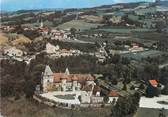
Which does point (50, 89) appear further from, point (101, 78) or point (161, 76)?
point (161, 76)

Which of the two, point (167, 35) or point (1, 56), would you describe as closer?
point (1, 56)

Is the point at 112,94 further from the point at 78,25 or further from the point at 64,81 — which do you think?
the point at 78,25

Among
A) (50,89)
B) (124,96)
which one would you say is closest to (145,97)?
(124,96)

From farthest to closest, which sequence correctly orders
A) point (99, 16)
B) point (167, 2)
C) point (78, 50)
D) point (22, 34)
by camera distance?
1. point (99, 16)
2. point (167, 2)
3. point (22, 34)
4. point (78, 50)

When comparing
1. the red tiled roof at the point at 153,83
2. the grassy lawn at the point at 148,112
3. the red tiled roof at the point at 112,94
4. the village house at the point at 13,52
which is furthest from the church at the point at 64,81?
the village house at the point at 13,52

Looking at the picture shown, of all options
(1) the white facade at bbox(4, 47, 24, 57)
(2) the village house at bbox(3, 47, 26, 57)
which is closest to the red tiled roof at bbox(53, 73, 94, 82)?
(2) the village house at bbox(3, 47, 26, 57)

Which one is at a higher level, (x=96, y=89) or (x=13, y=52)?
(x=96, y=89)

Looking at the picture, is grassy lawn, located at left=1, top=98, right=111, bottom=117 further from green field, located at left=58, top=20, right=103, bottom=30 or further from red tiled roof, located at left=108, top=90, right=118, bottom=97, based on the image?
green field, located at left=58, top=20, right=103, bottom=30

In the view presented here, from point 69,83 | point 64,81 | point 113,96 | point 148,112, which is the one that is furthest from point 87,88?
point 148,112
